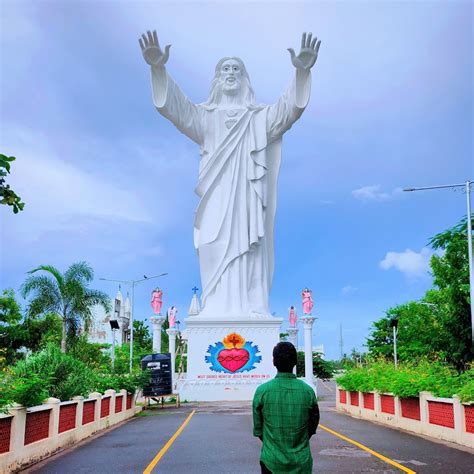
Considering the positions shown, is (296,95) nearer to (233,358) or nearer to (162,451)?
(233,358)

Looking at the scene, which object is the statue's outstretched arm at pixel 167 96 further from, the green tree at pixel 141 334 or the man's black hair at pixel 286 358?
the green tree at pixel 141 334

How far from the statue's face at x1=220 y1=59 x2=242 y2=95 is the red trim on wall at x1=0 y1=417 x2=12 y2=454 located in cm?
2751

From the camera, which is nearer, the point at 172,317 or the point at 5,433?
the point at 5,433

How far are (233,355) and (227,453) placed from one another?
67.2 feet

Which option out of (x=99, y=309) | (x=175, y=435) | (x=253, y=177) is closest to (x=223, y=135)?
(x=253, y=177)

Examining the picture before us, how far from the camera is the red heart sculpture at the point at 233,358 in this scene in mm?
31406

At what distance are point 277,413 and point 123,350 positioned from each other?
52.5 m

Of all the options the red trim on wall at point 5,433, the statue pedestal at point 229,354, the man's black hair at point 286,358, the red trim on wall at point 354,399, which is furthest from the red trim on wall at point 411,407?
the statue pedestal at point 229,354

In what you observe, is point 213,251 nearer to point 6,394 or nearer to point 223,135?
point 223,135

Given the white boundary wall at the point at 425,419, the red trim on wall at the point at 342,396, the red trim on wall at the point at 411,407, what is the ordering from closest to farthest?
the white boundary wall at the point at 425,419 → the red trim on wall at the point at 411,407 → the red trim on wall at the point at 342,396

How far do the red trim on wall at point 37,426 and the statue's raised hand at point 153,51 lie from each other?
19.9m

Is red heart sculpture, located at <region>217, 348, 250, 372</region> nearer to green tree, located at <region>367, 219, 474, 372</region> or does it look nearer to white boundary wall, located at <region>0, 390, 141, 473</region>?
green tree, located at <region>367, 219, 474, 372</region>

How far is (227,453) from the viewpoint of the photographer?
1118 centimetres

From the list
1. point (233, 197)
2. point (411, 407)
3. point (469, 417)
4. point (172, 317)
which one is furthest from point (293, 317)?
point (469, 417)
